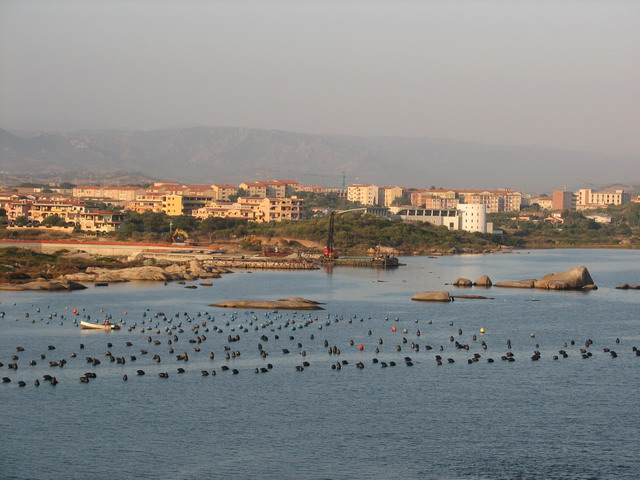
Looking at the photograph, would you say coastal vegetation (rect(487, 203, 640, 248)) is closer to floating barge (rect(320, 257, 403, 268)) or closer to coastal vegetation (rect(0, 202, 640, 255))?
coastal vegetation (rect(0, 202, 640, 255))

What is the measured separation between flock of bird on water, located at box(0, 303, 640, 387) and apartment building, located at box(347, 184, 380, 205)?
116298 mm

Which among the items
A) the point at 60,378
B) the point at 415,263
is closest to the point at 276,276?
the point at 415,263

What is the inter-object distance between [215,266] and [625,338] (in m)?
36.2

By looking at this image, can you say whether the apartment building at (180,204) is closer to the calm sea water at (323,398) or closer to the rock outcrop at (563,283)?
the rock outcrop at (563,283)

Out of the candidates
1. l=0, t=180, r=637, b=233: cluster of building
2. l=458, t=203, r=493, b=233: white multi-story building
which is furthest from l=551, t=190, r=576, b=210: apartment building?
l=458, t=203, r=493, b=233: white multi-story building

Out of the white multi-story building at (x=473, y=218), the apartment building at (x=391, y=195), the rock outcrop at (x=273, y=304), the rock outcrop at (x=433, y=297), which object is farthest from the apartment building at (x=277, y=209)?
the apartment building at (x=391, y=195)

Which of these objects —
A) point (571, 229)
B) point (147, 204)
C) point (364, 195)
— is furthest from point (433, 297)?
point (364, 195)

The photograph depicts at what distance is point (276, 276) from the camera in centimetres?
6100

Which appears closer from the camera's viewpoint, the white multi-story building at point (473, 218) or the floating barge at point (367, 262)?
the floating barge at point (367, 262)

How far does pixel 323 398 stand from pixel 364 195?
435ft

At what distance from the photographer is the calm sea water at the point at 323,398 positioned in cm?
1952

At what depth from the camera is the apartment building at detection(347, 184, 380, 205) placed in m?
156

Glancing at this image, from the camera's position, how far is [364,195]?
156500 mm

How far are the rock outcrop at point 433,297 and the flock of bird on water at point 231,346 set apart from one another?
25.5 ft
